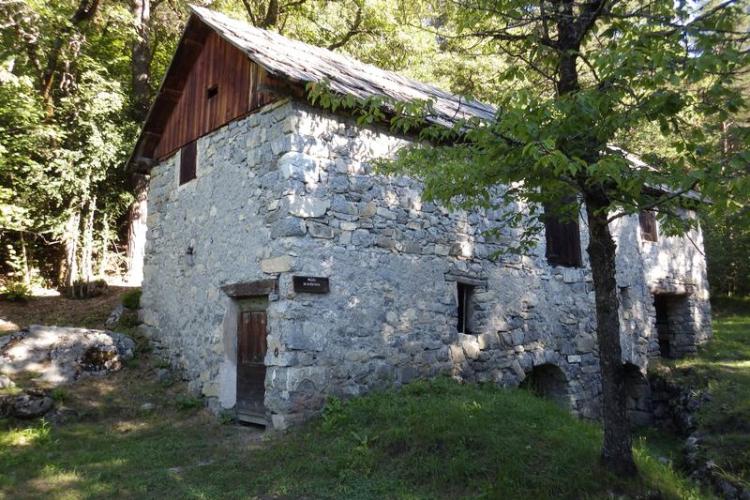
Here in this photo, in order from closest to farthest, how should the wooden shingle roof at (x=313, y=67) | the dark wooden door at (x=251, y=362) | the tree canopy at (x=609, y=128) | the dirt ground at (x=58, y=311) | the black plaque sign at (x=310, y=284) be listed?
the tree canopy at (x=609, y=128), the black plaque sign at (x=310, y=284), the wooden shingle roof at (x=313, y=67), the dark wooden door at (x=251, y=362), the dirt ground at (x=58, y=311)

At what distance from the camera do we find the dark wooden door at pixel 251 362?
290 inches

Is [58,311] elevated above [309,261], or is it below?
below

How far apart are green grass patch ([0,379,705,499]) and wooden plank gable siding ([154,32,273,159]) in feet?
14.8

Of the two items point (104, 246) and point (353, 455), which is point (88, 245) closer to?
point (104, 246)

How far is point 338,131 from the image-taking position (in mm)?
7375

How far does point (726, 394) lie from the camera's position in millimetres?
9758

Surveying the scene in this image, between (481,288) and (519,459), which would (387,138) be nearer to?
(481,288)

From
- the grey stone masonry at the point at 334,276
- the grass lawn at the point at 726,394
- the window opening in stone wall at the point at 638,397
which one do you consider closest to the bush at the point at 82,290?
the grey stone masonry at the point at 334,276

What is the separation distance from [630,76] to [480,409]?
399cm

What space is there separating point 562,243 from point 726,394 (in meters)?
3.96

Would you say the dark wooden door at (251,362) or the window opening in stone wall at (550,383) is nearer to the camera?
the dark wooden door at (251,362)

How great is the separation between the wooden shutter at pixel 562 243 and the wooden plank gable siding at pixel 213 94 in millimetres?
5694

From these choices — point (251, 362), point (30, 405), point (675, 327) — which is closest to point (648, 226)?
point (675, 327)

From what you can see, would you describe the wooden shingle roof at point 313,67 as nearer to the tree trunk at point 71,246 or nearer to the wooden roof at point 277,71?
the wooden roof at point 277,71
